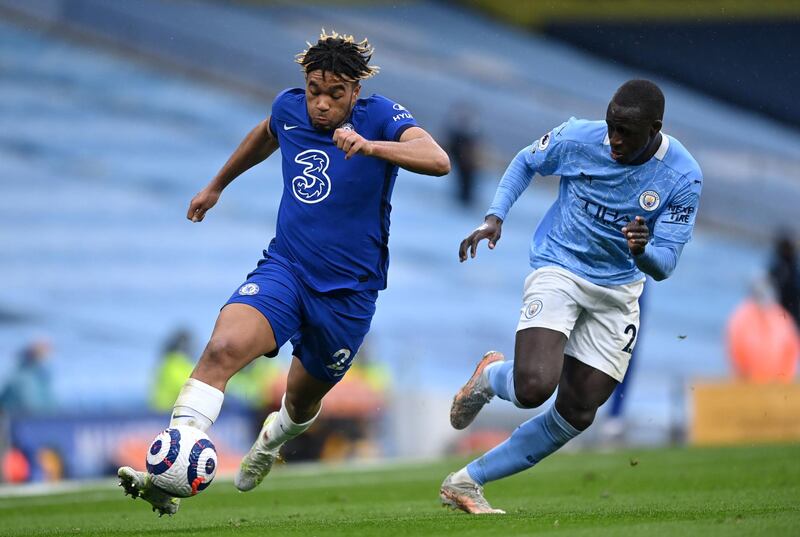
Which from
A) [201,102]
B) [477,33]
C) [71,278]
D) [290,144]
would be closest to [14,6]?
[201,102]

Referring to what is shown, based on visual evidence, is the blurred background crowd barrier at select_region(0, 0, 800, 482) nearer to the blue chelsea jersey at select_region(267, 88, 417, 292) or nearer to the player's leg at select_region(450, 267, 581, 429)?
the player's leg at select_region(450, 267, 581, 429)

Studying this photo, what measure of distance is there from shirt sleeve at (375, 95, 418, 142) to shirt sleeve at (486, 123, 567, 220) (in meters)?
0.70

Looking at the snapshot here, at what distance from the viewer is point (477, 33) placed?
1330 inches

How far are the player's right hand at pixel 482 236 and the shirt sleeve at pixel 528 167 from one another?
0.11 metres

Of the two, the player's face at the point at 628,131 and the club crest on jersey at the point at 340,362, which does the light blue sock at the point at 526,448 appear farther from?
the player's face at the point at 628,131

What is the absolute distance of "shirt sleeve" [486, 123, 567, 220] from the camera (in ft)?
24.0

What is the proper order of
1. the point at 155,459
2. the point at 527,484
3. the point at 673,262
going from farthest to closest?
1. the point at 527,484
2. the point at 673,262
3. the point at 155,459

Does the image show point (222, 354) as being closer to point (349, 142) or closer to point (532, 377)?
point (349, 142)

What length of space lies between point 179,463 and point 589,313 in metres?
2.39

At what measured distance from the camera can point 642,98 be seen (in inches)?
263

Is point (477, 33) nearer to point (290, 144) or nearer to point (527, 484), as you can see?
point (527, 484)

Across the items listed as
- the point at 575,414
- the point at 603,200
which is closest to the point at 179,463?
the point at 575,414

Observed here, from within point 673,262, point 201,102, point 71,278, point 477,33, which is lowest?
point 71,278

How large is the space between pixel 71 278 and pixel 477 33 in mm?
12517
